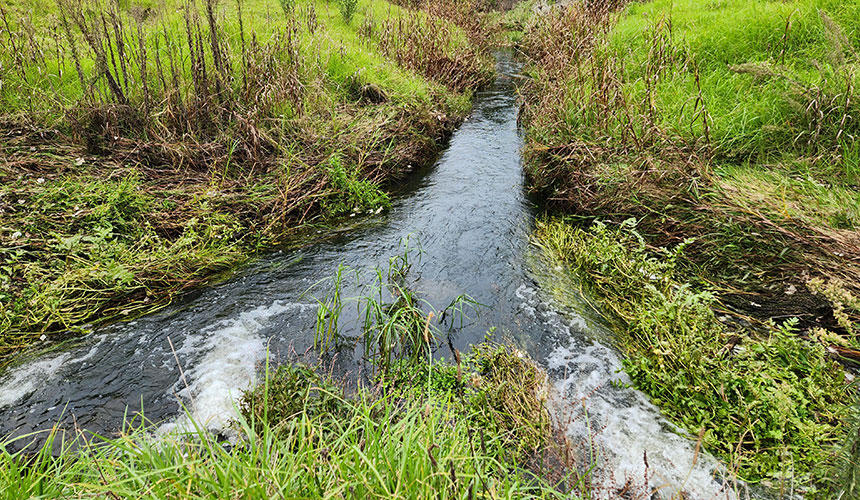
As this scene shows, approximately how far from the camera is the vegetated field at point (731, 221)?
8.31 ft

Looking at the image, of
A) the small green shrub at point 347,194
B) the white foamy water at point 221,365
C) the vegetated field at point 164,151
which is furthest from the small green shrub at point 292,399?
the small green shrub at point 347,194

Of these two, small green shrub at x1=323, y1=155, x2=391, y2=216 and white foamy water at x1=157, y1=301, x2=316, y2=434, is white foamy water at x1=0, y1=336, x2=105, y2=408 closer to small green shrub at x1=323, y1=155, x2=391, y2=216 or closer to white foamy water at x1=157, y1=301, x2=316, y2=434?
white foamy water at x1=157, y1=301, x2=316, y2=434

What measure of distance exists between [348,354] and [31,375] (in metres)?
2.17

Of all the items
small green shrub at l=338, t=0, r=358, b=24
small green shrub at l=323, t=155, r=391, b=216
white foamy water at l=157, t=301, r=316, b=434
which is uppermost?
small green shrub at l=338, t=0, r=358, b=24

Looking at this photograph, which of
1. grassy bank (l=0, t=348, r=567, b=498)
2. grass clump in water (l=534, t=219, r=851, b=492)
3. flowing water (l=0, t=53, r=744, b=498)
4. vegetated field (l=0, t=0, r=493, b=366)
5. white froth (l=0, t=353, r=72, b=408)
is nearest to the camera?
grassy bank (l=0, t=348, r=567, b=498)

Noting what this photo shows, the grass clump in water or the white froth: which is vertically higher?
the grass clump in water

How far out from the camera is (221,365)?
312 centimetres

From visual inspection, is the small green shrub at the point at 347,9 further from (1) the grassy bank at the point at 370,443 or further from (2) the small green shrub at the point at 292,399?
(2) the small green shrub at the point at 292,399

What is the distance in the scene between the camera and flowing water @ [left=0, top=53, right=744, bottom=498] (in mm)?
2635

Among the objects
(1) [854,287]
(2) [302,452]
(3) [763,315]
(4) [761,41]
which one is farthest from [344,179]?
(4) [761,41]

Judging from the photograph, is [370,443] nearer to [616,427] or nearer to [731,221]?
[616,427]

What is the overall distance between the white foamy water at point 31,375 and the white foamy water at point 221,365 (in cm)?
75

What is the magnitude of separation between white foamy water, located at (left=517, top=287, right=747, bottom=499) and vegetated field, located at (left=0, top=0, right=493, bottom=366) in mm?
3383

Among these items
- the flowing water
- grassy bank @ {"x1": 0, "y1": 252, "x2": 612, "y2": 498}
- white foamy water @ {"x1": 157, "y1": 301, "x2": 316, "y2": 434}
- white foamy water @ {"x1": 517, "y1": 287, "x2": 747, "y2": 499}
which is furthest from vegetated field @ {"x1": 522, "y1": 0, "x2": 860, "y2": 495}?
white foamy water @ {"x1": 157, "y1": 301, "x2": 316, "y2": 434}
